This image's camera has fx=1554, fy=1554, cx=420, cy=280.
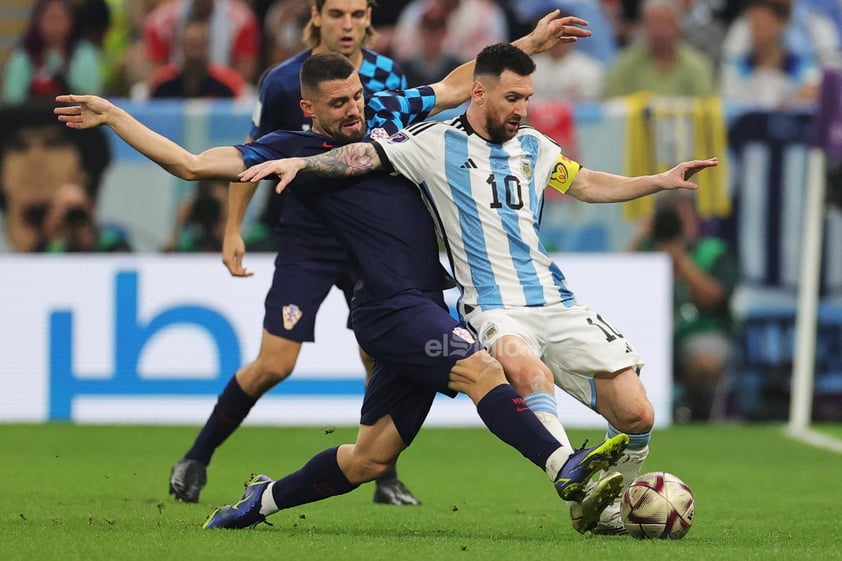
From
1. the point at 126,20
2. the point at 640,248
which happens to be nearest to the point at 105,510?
the point at 640,248

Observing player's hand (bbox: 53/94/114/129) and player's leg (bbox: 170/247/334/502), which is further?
player's leg (bbox: 170/247/334/502)

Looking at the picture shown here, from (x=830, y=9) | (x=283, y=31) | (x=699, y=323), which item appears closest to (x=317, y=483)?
(x=699, y=323)

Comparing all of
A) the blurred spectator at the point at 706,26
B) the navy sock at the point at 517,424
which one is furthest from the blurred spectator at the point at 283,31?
the navy sock at the point at 517,424

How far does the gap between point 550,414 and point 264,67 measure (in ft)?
30.6

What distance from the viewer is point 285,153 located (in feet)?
21.0

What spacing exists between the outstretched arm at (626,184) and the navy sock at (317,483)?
160 cm

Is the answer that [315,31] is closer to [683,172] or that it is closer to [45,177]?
[683,172]

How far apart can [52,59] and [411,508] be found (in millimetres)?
8800

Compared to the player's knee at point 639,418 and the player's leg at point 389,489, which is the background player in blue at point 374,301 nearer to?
the player's knee at point 639,418

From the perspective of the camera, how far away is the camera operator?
12.7m

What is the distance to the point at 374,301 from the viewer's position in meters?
6.23

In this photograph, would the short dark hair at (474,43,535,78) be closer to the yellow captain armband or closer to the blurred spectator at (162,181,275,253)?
the yellow captain armband

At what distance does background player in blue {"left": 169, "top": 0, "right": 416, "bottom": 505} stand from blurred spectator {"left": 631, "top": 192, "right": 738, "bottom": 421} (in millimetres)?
5013

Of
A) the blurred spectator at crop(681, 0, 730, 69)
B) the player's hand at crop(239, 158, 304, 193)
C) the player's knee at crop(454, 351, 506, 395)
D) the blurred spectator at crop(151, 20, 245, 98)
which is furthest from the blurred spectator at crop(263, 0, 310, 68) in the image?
the player's knee at crop(454, 351, 506, 395)
